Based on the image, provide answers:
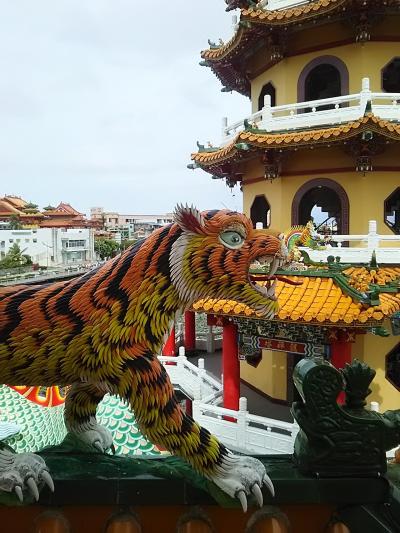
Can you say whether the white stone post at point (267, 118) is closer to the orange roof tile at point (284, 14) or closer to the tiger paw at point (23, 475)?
the orange roof tile at point (284, 14)

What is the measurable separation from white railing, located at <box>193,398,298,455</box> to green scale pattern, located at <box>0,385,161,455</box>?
1130 millimetres

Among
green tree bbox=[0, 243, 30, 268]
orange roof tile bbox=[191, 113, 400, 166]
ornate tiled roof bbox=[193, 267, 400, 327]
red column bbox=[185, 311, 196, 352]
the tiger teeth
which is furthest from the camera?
green tree bbox=[0, 243, 30, 268]

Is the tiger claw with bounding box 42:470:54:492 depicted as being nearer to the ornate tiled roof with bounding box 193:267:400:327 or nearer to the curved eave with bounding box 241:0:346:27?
the ornate tiled roof with bounding box 193:267:400:327

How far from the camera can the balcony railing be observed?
7.51 metres

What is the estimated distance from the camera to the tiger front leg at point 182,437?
2.17m

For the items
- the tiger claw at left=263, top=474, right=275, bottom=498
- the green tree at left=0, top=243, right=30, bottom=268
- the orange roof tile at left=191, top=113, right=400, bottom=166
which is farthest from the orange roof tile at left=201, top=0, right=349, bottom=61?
the green tree at left=0, top=243, right=30, bottom=268

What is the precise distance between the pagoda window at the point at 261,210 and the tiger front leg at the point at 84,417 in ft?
24.0

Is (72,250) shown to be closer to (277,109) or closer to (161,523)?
(277,109)

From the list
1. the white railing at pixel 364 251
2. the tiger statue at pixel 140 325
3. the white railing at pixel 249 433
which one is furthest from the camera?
the white railing at pixel 364 251

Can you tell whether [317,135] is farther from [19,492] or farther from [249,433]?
[19,492]

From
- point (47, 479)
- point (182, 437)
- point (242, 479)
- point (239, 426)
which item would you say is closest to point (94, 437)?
point (47, 479)

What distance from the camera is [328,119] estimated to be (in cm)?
773

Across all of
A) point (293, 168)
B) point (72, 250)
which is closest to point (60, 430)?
point (293, 168)

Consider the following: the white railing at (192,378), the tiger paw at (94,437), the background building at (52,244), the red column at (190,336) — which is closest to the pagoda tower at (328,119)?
the white railing at (192,378)
